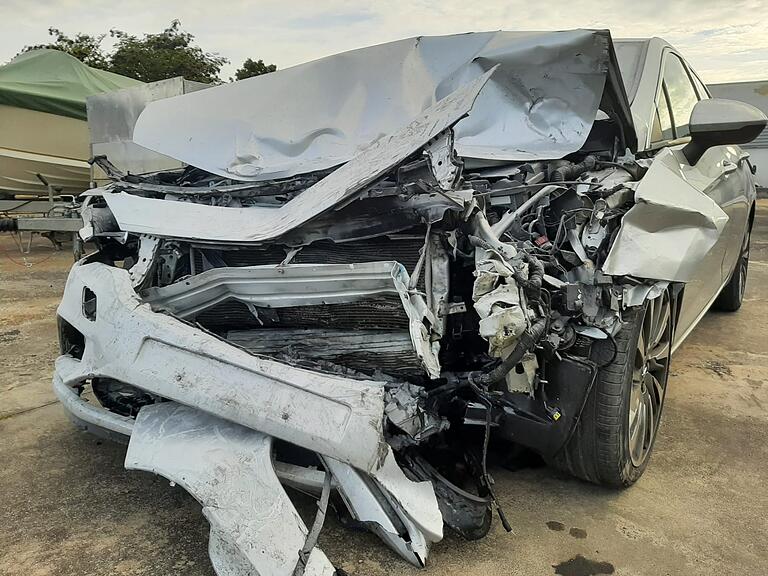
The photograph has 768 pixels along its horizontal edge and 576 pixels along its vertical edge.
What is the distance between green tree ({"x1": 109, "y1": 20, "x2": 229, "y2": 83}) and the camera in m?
20.7

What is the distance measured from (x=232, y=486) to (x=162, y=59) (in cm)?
2176

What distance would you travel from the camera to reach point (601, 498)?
2562 millimetres

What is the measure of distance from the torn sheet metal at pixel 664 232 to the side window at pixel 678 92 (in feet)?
4.10

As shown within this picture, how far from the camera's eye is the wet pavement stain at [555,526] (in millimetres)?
2336

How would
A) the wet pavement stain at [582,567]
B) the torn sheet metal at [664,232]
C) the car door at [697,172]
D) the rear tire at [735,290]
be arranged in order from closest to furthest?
1. the wet pavement stain at [582,567]
2. the torn sheet metal at [664,232]
3. the car door at [697,172]
4. the rear tire at [735,290]

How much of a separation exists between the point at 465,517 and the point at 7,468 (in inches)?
80.0

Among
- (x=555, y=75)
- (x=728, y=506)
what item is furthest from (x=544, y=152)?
(x=728, y=506)

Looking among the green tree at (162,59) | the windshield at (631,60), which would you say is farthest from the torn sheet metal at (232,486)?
the green tree at (162,59)

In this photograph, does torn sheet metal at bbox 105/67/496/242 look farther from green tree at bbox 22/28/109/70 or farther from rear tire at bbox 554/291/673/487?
green tree at bbox 22/28/109/70

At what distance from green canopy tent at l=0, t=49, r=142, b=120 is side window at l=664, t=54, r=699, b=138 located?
9.80 metres

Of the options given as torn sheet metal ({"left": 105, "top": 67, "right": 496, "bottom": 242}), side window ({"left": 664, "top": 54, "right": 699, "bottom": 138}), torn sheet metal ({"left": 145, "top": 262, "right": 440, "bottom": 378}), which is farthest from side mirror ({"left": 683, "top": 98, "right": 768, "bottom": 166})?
torn sheet metal ({"left": 145, "top": 262, "right": 440, "bottom": 378})

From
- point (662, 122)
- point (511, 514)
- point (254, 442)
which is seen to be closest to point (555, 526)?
point (511, 514)

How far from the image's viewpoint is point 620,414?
92.4 inches

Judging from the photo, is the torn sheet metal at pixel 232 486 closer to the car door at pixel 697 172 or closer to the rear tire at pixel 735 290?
the car door at pixel 697 172
